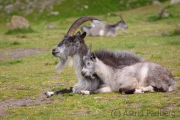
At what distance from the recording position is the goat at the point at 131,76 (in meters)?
12.2

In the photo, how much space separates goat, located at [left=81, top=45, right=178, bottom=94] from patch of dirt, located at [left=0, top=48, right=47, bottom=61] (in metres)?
12.3

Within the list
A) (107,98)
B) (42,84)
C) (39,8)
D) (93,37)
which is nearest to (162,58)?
(42,84)

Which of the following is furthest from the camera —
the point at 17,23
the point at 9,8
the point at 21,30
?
the point at 9,8

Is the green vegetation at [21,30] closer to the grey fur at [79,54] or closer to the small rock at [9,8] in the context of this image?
the small rock at [9,8]

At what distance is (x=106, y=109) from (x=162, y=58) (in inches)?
366

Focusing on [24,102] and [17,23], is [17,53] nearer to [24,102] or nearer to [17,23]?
[17,23]

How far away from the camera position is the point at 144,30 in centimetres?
3462

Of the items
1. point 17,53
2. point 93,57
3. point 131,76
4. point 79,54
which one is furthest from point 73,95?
point 17,53

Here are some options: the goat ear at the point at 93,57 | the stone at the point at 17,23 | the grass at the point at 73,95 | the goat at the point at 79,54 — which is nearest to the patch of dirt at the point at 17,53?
the grass at the point at 73,95

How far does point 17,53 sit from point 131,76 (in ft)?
Answer: 49.7

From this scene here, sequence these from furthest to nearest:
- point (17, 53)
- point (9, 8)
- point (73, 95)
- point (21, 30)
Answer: point (9, 8)
point (21, 30)
point (17, 53)
point (73, 95)

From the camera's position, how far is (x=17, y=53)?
2627 cm

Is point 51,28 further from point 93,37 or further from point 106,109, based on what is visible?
point 106,109

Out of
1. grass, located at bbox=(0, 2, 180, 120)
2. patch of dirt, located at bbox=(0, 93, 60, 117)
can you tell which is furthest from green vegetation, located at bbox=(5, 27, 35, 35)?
patch of dirt, located at bbox=(0, 93, 60, 117)
